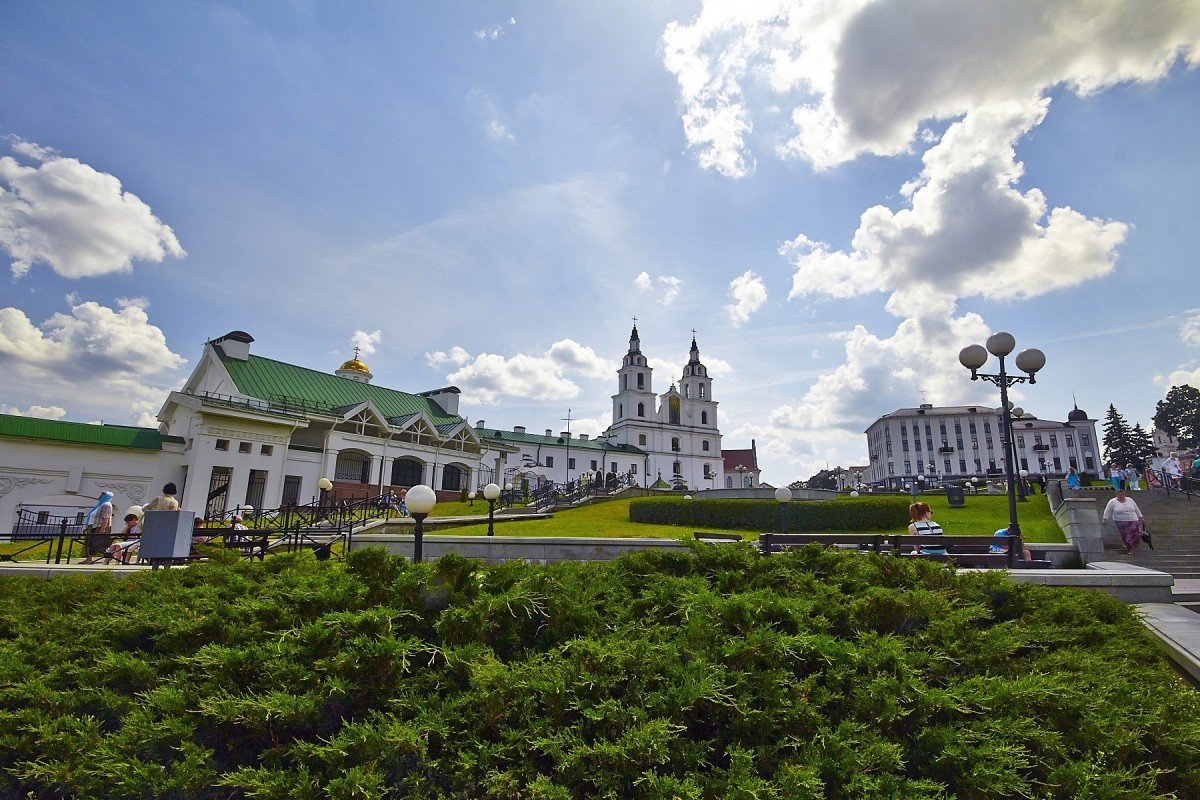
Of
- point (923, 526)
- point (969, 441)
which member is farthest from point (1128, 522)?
point (969, 441)

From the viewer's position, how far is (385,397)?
44.6 m

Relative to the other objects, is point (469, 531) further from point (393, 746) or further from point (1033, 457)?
point (1033, 457)

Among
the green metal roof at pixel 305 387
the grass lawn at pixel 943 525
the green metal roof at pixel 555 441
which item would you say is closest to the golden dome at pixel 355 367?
the green metal roof at pixel 305 387

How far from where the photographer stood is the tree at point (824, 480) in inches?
5271

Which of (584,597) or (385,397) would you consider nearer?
(584,597)

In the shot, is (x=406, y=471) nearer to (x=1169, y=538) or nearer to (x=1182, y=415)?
(x=1169, y=538)

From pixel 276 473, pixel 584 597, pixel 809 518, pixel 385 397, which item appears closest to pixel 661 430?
pixel 385 397

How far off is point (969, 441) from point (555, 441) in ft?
245

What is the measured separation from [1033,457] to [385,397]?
103738 millimetres

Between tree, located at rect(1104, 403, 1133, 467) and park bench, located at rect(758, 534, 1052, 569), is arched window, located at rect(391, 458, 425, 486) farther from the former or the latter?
tree, located at rect(1104, 403, 1133, 467)

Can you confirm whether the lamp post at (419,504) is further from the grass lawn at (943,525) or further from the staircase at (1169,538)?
the staircase at (1169,538)

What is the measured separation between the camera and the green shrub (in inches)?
151

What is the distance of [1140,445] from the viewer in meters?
75.5

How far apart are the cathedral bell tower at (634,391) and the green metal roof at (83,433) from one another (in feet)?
190
